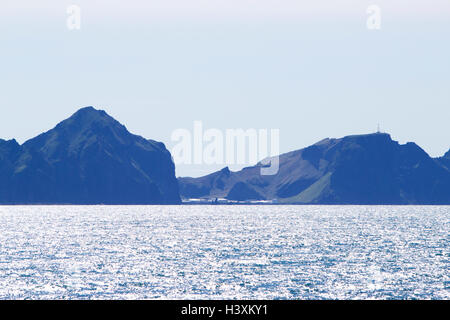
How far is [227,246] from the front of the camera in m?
136

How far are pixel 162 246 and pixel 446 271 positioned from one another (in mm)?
61328

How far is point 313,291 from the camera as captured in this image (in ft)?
229
